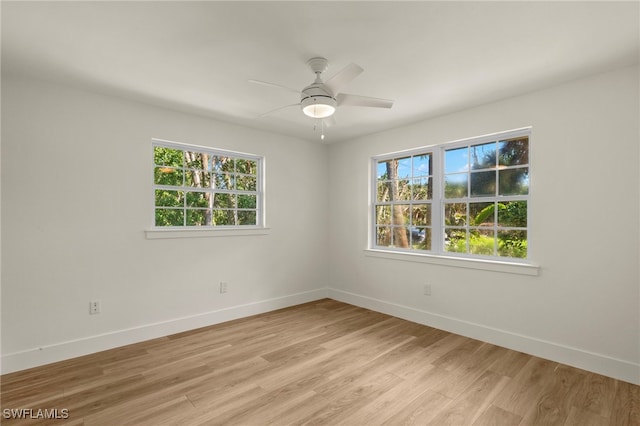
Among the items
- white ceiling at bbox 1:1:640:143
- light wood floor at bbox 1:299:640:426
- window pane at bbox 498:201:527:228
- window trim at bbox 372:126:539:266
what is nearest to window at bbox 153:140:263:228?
white ceiling at bbox 1:1:640:143

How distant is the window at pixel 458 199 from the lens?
3.31m

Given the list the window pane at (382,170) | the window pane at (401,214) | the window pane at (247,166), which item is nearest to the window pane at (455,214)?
the window pane at (401,214)

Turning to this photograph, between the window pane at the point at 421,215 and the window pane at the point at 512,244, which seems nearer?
the window pane at the point at 512,244

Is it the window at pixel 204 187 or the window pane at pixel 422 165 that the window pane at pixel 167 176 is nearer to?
the window at pixel 204 187

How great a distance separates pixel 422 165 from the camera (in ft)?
13.6

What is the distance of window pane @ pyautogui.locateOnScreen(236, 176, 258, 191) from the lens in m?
4.32

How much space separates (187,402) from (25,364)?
5.52 ft

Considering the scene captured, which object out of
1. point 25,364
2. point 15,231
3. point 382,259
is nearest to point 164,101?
point 15,231

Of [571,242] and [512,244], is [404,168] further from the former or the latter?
[571,242]

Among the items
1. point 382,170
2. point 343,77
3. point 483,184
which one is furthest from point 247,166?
point 483,184

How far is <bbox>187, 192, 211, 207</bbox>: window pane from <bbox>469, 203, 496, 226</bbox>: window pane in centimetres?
322

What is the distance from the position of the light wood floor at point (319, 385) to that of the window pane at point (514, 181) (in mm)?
1620

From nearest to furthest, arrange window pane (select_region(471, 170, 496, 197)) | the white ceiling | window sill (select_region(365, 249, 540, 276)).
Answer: the white ceiling, window sill (select_region(365, 249, 540, 276)), window pane (select_region(471, 170, 496, 197))

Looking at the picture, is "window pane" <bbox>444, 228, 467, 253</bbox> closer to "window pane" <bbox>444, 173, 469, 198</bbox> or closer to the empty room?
the empty room
